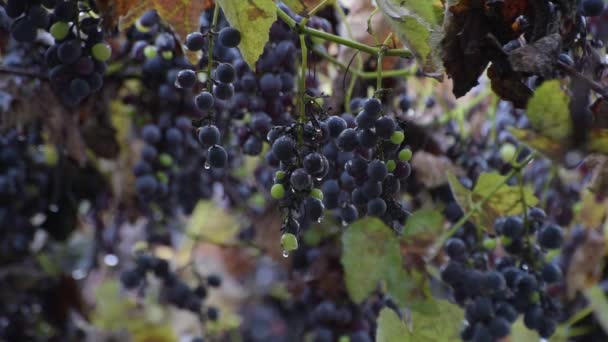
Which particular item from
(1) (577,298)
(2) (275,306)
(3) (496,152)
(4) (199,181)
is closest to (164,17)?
(4) (199,181)

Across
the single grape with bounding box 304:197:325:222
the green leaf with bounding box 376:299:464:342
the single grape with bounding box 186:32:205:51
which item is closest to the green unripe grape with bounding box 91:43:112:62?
the single grape with bounding box 186:32:205:51

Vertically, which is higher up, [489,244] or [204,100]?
→ [204,100]

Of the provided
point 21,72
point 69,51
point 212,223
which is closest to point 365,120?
point 69,51

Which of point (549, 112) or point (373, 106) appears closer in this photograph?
point (549, 112)

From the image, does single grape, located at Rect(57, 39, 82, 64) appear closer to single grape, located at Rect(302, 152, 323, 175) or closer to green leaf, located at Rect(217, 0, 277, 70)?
green leaf, located at Rect(217, 0, 277, 70)

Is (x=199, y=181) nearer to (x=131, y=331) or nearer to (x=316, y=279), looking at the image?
(x=316, y=279)

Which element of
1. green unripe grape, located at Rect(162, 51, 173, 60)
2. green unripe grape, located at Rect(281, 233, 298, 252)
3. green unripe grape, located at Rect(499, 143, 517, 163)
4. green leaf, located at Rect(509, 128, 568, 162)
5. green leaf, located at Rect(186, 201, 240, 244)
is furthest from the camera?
green leaf, located at Rect(186, 201, 240, 244)

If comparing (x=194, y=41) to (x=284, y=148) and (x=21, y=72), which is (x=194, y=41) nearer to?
(x=284, y=148)
